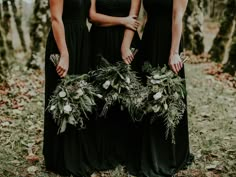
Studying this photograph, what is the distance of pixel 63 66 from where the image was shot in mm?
5438

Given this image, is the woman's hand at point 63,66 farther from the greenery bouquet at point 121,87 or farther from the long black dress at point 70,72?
the greenery bouquet at point 121,87

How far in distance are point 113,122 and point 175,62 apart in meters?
1.21

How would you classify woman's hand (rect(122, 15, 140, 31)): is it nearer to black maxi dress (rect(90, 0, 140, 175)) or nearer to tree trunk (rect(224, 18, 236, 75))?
black maxi dress (rect(90, 0, 140, 175))

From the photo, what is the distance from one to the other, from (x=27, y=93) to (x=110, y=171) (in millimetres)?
4449

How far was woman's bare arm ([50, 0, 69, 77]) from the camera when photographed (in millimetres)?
5355

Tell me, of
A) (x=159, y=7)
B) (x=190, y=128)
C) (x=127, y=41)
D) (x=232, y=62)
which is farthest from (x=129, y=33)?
(x=232, y=62)

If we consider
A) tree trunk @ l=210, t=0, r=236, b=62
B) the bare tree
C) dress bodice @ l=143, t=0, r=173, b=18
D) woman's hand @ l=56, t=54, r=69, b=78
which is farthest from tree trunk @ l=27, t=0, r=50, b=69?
dress bodice @ l=143, t=0, r=173, b=18

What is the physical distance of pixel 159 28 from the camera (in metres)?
5.56

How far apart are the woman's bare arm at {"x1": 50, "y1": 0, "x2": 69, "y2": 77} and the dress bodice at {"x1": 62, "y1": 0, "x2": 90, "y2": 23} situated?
9cm

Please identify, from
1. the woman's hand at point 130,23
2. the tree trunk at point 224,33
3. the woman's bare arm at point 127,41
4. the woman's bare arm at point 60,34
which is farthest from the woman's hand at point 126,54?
the tree trunk at point 224,33

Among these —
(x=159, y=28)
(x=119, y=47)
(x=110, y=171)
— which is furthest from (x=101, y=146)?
(x=159, y=28)

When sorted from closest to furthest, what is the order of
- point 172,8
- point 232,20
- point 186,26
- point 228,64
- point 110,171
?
1. point 172,8
2. point 110,171
3. point 228,64
4. point 232,20
5. point 186,26

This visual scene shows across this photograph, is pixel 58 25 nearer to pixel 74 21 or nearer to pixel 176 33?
pixel 74 21

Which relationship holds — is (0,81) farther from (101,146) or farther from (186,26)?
(186,26)
